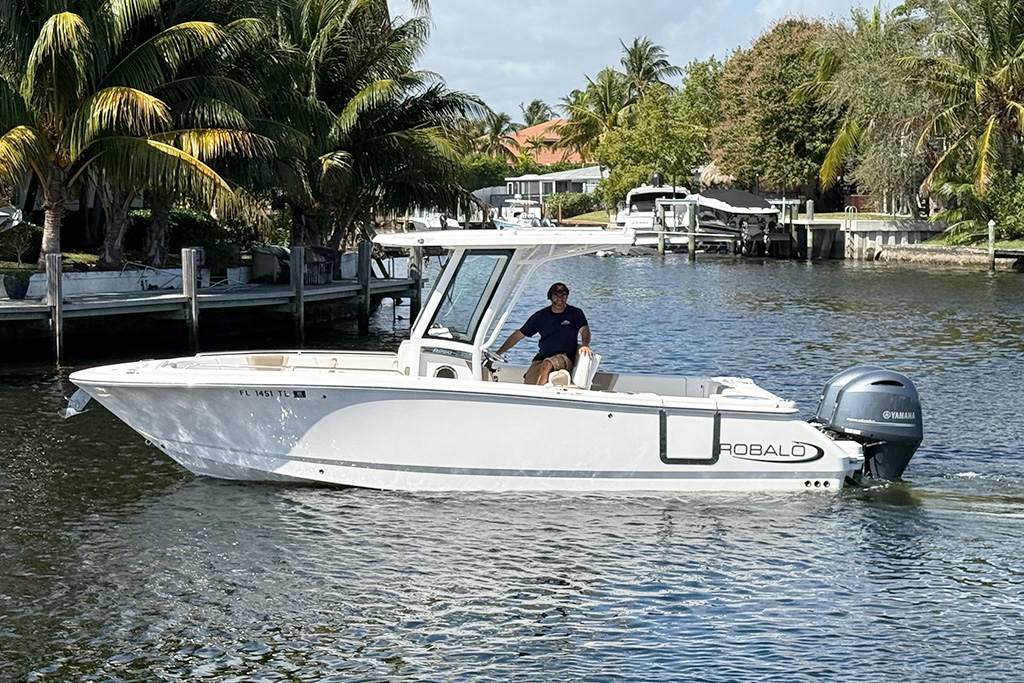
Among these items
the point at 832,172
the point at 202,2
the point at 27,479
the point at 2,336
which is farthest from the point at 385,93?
the point at 832,172

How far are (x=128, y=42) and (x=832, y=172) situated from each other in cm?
4430

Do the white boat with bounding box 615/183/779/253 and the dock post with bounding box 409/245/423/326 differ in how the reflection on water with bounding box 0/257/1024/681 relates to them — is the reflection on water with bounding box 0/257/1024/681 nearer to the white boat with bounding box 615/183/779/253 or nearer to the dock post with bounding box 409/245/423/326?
the dock post with bounding box 409/245/423/326

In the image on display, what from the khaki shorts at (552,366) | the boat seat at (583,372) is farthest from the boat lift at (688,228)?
the boat seat at (583,372)

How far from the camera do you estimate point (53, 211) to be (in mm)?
24297

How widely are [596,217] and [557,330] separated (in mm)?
66996

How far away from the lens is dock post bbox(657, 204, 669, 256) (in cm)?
5966

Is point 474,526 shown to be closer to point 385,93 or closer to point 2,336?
point 2,336

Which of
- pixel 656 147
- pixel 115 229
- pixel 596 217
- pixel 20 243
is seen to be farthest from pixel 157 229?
pixel 596 217

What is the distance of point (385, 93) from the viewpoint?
30234mm

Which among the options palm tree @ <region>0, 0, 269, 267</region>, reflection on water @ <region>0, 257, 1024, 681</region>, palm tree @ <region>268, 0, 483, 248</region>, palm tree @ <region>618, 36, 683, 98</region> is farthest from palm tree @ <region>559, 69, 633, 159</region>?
reflection on water @ <region>0, 257, 1024, 681</region>

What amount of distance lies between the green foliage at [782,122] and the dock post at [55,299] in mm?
51014

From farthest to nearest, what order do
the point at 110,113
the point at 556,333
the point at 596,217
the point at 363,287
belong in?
the point at 596,217 < the point at 363,287 < the point at 110,113 < the point at 556,333

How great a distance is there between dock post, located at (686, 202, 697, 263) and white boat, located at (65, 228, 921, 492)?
44310 millimetres

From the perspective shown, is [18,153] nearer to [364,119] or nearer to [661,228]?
[364,119]
